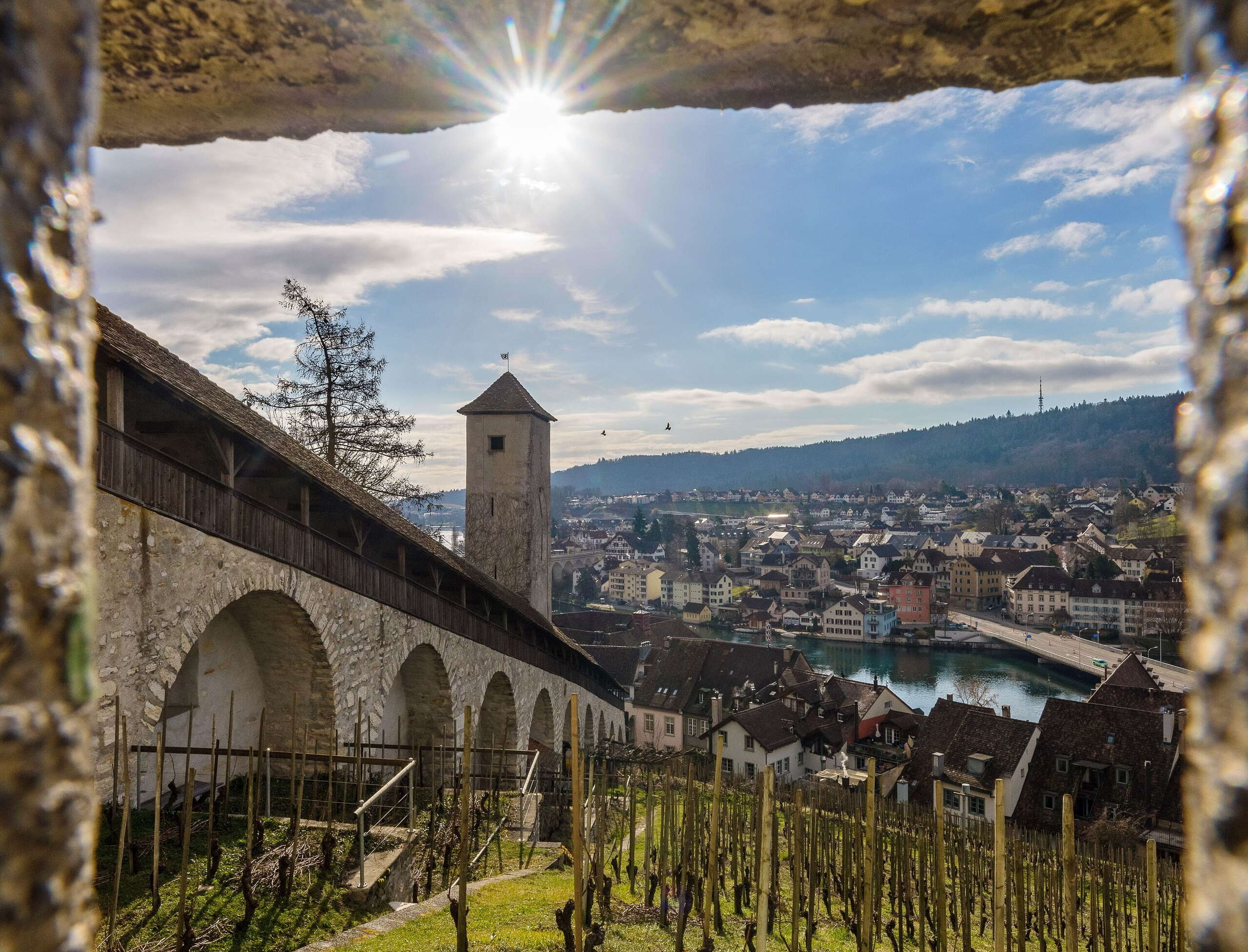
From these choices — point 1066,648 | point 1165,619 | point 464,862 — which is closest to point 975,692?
point 1066,648

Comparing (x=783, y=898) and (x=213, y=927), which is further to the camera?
(x=783, y=898)

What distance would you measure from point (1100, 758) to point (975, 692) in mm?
18747

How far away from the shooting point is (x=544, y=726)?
1844 cm

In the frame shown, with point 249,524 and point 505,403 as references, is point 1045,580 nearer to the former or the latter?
point 505,403

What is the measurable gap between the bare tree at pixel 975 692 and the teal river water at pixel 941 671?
42 centimetres

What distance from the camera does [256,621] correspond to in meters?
9.27

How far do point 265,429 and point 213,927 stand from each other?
5168 mm

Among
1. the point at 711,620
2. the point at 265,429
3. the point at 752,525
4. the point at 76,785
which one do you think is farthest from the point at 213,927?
the point at 752,525

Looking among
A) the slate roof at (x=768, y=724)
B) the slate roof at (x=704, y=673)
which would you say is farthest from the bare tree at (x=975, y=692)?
the slate roof at (x=768, y=724)

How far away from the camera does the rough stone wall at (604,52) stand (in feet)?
4.95

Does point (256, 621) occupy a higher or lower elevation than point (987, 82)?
lower

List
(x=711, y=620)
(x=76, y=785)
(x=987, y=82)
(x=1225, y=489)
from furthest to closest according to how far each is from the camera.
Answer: (x=711, y=620), (x=987, y=82), (x=76, y=785), (x=1225, y=489)

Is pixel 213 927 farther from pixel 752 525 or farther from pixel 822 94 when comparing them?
pixel 752 525

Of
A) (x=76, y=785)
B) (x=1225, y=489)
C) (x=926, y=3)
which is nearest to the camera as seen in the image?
(x=1225, y=489)
